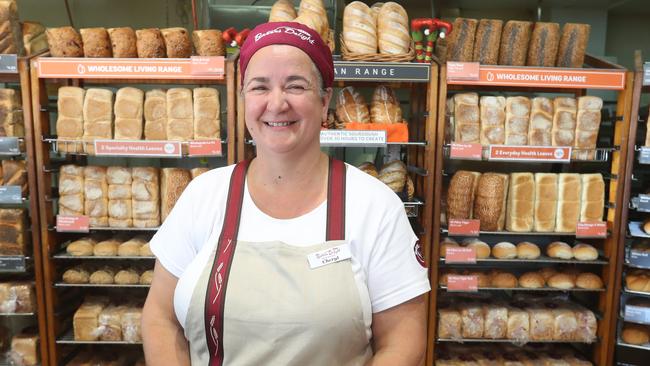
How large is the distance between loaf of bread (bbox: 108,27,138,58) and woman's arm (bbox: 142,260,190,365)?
Result: 5.64 feet

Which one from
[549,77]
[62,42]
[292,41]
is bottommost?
[292,41]

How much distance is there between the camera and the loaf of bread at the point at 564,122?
2.46 meters

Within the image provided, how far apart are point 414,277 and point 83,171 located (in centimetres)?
221

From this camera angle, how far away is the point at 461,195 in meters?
2.47

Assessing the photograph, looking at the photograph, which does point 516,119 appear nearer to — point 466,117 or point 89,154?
point 466,117

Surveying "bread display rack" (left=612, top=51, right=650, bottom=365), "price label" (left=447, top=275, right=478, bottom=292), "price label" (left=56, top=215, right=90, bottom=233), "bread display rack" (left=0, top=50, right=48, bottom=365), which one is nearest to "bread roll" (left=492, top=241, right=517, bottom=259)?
"price label" (left=447, top=275, right=478, bottom=292)

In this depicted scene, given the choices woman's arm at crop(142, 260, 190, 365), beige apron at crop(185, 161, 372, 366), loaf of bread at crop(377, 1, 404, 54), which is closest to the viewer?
beige apron at crop(185, 161, 372, 366)

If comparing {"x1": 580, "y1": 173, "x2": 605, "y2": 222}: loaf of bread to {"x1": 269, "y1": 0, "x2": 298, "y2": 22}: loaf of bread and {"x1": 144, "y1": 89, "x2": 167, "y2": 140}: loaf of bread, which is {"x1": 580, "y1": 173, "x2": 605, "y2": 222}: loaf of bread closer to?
{"x1": 269, "y1": 0, "x2": 298, "y2": 22}: loaf of bread

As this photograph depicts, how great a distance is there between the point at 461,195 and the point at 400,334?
5.07 ft

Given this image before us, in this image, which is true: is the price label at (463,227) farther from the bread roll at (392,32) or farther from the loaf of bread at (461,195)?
the bread roll at (392,32)

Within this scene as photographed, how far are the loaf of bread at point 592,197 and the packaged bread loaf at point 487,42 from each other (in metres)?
0.88

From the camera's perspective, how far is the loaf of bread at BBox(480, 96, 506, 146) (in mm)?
2465

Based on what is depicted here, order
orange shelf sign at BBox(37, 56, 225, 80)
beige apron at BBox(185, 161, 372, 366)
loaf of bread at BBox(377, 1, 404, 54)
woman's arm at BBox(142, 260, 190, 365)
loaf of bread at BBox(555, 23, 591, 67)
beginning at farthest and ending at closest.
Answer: loaf of bread at BBox(555, 23, 591, 67), loaf of bread at BBox(377, 1, 404, 54), orange shelf sign at BBox(37, 56, 225, 80), woman's arm at BBox(142, 260, 190, 365), beige apron at BBox(185, 161, 372, 366)

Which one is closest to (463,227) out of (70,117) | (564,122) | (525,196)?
(525,196)
